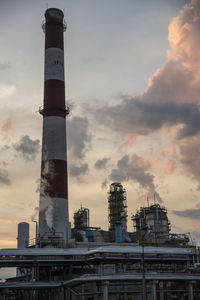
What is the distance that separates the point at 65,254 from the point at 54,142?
57.9 feet

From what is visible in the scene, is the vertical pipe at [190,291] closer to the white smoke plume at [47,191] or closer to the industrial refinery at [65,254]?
the industrial refinery at [65,254]

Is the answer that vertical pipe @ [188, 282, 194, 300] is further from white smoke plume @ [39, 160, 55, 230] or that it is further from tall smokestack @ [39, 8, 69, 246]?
white smoke plume @ [39, 160, 55, 230]

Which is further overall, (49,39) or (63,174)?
(49,39)

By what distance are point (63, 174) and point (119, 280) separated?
809 inches

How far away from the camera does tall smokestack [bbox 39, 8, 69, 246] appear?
57969 mm

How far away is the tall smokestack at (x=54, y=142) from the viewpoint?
5797 centimetres

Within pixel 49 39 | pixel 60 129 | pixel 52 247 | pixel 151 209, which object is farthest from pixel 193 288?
pixel 49 39

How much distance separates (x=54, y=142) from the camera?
6059cm

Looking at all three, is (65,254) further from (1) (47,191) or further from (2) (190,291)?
(2) (190,291)

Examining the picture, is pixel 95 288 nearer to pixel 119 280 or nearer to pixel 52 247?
pixel 119 280

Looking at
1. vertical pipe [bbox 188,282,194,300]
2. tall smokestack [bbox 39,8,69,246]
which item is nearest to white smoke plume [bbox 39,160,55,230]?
tall smokestack [bbox 39,8,69,246]

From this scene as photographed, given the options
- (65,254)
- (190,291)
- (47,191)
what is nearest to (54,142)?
(47,191)

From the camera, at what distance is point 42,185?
59.5 metres

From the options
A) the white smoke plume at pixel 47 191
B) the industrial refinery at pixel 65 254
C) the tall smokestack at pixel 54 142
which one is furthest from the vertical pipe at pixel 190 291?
the white smoke plume at pixel 47 191
